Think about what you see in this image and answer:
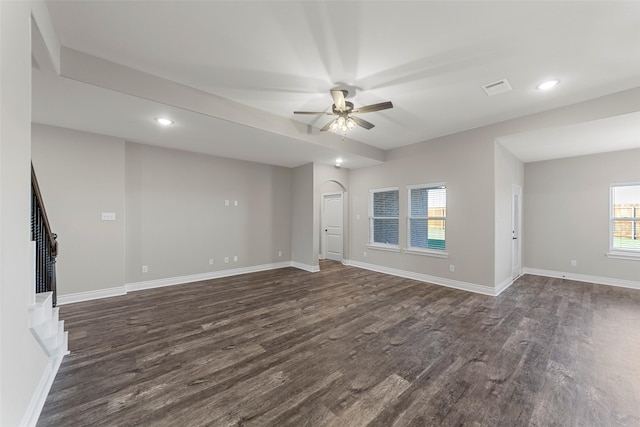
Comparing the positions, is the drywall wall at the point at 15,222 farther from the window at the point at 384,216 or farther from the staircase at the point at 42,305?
the window at the point at 384,216

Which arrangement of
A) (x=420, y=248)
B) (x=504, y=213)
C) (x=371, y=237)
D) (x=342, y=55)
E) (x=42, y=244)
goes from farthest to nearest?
(x=371, y=237)
(x=420, y=248)
(x=504, y=213)
(x=342, y=55)
(x=42, y=244)

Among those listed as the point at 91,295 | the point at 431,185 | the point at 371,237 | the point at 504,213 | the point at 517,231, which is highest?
the point at 431,185

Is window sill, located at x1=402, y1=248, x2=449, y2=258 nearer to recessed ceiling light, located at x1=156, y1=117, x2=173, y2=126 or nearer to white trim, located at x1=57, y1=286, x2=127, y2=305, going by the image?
recessed ceiling light, located at x1=156, y1=117, x2=173, y2=126

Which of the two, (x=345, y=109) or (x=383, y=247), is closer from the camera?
(x=345, y=109)

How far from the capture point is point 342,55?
7.86 ft

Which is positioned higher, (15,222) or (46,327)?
(15,222)

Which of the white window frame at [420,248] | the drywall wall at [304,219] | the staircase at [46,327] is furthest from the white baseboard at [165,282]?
the white window frame at [420,248]

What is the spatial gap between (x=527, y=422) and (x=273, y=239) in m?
5.30

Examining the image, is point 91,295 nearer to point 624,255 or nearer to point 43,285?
point 43,285

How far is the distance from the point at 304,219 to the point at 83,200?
400cm

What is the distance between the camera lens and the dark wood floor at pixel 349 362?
5.57ft

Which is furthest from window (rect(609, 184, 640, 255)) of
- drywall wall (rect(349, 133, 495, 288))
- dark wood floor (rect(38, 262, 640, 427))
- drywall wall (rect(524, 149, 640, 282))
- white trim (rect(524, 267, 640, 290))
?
drywall wall (rect(349, 133, 495, 288))

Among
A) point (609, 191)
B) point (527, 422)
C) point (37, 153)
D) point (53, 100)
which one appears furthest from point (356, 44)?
point (609, 191)

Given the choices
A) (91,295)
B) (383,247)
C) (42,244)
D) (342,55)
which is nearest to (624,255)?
(383,247)
